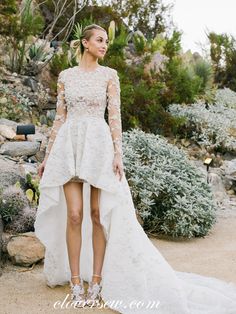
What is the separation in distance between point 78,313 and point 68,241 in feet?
1.69

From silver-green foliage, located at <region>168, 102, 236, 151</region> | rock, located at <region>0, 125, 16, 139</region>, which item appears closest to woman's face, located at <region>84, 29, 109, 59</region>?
rock, located at <region>0, 125, 16, 139</region>

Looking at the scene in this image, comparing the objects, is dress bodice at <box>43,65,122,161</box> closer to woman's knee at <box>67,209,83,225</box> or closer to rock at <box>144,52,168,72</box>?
woman's knee at <box>67,209,83,225</box>

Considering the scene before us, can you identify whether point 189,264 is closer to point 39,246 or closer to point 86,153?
point 39,246

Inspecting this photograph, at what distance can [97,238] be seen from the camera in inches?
158

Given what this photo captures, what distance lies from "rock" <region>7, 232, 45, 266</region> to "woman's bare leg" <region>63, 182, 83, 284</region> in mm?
1067

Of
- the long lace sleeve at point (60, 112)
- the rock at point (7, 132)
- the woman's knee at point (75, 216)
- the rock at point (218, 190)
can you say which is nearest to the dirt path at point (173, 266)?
the woman's knee at point (75, 216)

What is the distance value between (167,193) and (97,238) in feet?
8.65

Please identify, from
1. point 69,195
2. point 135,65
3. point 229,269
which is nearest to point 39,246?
point 69,195

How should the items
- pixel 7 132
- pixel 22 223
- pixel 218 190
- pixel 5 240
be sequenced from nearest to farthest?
pixel 5 240 → pixel 22 223 → pixel 7 132 → pixel 218 190

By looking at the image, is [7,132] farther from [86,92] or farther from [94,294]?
[94,294]

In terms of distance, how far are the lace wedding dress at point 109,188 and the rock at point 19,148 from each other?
336 cm

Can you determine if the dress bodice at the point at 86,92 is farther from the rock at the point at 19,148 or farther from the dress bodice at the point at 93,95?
the rock at the point at 19,148

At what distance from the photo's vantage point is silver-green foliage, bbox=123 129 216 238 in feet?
20.9

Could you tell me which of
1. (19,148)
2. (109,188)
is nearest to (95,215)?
(109,188)
